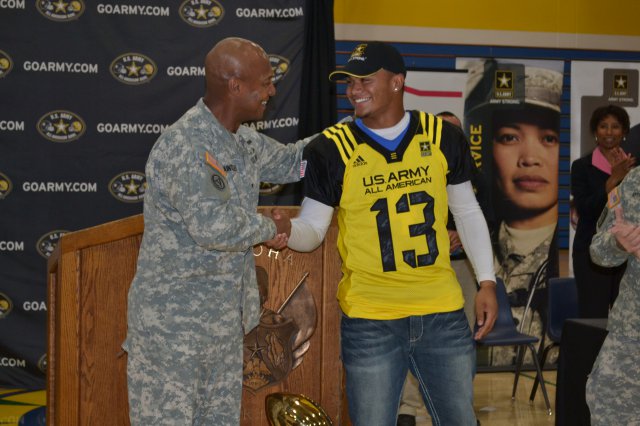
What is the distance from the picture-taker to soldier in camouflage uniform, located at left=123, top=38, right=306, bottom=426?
9.33ft

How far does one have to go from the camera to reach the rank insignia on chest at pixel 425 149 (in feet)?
9.95

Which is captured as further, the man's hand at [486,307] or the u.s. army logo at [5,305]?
the u.s. army logo at [5,305]

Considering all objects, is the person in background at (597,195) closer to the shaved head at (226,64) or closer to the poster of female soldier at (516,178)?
the poster of female soldier at (516,178)

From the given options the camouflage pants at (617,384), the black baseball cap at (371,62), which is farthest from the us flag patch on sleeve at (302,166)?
the camouflage pants at (617,384)

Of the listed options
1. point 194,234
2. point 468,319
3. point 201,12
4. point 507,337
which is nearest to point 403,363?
point 194,234

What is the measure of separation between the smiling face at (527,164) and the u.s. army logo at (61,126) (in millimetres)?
3613

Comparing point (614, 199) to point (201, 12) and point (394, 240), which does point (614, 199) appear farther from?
point (201, 12)

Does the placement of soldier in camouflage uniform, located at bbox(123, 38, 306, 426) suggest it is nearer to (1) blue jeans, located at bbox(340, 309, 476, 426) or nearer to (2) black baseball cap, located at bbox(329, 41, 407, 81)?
(2) black baseball cap, located at bbox(329, 41, 407, 81)

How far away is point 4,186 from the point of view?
21.0ft

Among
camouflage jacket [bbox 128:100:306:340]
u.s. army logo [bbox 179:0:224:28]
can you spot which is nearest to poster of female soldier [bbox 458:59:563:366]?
u.s. army logo [bbox 179:0:224:28]

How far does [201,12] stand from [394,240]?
13.2 ft

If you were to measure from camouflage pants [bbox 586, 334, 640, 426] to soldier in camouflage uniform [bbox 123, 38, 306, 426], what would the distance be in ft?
4.97

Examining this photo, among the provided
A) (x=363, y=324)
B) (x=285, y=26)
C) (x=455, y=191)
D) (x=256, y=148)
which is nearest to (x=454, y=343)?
(x=363, y=324)

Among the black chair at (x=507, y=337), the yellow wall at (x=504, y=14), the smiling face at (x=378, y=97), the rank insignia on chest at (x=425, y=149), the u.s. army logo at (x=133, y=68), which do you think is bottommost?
the black chair at (x=507, y=337)
